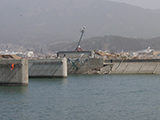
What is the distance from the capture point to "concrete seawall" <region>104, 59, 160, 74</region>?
9331 centimetres

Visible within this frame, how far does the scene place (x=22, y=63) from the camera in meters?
54.3

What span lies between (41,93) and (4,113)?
16708mm

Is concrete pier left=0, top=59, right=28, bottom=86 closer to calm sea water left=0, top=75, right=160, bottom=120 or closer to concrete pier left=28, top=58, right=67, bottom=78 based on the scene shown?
calm sea water left=0, top=75, right=160, bottom=120

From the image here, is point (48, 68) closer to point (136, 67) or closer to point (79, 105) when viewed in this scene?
point (136, 67)

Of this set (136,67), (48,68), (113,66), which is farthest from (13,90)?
(113,66)

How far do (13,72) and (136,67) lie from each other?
49.4m

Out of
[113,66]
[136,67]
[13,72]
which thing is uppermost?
[13,72]

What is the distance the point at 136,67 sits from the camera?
3789 inches

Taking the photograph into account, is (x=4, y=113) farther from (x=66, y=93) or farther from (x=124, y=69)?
(x=124, y=69)

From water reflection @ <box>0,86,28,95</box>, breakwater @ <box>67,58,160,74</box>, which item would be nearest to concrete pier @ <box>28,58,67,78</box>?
breakwater @ <box>67,58,160,74</box>

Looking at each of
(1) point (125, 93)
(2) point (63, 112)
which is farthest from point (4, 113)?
(1) point (125, 93)

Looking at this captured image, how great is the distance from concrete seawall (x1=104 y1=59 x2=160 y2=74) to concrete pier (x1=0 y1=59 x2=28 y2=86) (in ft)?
150

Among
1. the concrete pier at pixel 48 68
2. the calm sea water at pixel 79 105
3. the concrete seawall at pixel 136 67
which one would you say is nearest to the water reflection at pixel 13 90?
the calm sea water at pixel 79 105

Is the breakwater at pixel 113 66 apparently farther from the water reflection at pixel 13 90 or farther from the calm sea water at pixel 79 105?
the water reflection at pixel 13 90
